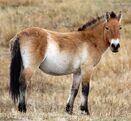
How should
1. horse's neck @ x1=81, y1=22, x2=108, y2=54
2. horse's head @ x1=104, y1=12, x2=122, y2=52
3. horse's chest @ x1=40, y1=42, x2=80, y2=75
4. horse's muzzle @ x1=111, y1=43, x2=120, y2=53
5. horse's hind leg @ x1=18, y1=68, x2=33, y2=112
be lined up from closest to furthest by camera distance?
horse's hind leg @ x1=18, y1=68, x2=33, y2=112 → horse's chest @ x1=40, y1=42, x2=80, y2=75 → horse's muzzle @ x1=111, y1=43, x2=120, y2=53 → horse's head @ x1=104, y1=12, x2=122, y2=52 → horse's neck @ x1=81, y1=22, x2=108, y2=54

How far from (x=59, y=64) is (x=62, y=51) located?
0.83 ft

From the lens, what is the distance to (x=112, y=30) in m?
9.91

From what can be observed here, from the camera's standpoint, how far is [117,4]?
25.1 meters

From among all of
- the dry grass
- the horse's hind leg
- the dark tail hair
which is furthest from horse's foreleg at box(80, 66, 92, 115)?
the dark tail hair

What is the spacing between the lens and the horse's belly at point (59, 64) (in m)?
9.55

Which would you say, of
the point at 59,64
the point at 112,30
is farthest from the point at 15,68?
the point at 112,30

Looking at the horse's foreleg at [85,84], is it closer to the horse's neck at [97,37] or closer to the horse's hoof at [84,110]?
the horse's hoof at [84,110]

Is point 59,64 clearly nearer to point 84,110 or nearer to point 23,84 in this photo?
point 23,84

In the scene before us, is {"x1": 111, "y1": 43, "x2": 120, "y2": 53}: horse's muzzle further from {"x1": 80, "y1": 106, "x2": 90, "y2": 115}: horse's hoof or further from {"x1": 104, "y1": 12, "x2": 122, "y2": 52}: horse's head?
{"x1": 80, "y1": 106, "x2": 90, "y2": 115}: horse's hoof

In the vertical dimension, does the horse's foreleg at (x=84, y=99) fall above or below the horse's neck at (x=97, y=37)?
below

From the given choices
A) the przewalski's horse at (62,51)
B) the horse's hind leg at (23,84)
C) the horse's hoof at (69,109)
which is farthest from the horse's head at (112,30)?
the horse's hind leg at (23,84)

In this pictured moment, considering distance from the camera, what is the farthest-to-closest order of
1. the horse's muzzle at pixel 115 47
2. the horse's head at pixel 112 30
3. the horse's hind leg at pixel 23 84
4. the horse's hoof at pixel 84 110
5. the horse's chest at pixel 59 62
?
the horse's hoof at pixel 84 110, the horse's head at pixel 112 30, the horse's muzzle at pixel 115 47, the horse's chest at pixel 59 62, the horse's hind leg at pixel 23 84

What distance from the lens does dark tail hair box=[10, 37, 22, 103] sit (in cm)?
932

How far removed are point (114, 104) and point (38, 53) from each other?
319cm
